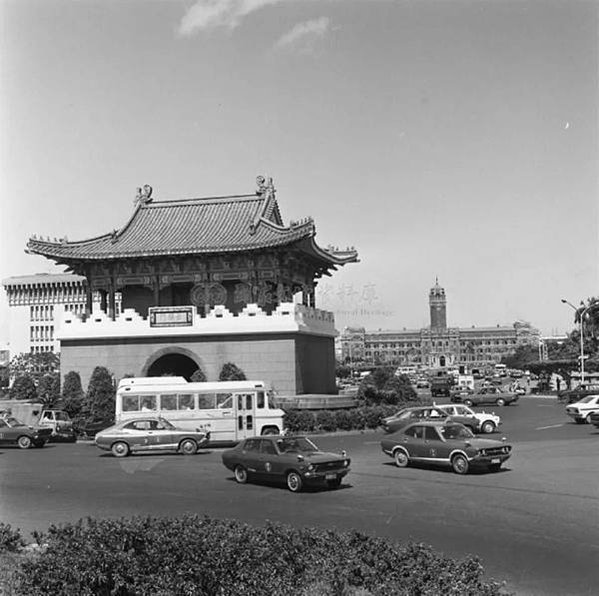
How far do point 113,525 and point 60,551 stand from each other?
0.68 metres

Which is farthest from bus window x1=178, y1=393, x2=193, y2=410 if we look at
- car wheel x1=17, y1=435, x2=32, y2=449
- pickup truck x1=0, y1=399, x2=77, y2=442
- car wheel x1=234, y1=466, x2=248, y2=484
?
car wheel x1=234, y1=466, x2=248, y2=484

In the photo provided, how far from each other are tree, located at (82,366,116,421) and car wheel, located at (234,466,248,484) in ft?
55.8

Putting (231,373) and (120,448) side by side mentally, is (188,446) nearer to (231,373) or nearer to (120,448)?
(120,448)

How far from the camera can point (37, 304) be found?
115 meters

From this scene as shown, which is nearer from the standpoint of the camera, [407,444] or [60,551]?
[60,551]

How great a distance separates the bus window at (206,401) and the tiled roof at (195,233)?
11268mm

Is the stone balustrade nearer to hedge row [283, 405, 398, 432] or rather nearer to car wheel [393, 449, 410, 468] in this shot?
hedge row [283, 405, 398, 432]

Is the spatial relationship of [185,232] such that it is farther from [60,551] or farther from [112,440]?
[60,551]

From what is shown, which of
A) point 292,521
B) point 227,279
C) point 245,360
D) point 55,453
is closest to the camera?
point 292,521

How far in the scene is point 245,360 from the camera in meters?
36.9

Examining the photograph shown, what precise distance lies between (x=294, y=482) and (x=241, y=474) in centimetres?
178

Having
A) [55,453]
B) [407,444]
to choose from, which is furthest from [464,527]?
[55,453]

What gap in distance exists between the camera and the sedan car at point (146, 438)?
24297mm

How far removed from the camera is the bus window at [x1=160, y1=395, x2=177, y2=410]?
1088 inches
